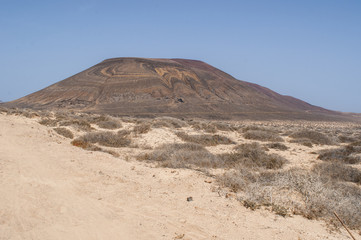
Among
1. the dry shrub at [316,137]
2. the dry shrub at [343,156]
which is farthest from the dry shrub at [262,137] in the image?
the dry shrub at [343,156]

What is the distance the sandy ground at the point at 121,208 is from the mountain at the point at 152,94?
45.8m

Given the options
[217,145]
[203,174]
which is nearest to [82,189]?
[203,174]

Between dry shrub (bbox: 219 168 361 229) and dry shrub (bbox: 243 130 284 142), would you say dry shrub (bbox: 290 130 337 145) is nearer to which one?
dry shrub (bbox: 243 130 284 142)

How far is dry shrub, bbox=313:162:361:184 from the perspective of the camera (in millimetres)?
8242

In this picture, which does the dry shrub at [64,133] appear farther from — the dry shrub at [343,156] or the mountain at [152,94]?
the mountain at [152,94]

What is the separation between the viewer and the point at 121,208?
482 cm

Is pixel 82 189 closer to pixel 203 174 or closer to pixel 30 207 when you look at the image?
pixel 30 207

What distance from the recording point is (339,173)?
8477 millimetres

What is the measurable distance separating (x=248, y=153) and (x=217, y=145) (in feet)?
12.3

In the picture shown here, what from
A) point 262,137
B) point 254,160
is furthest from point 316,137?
point 254,160

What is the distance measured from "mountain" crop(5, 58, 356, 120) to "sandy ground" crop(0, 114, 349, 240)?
4583 cm

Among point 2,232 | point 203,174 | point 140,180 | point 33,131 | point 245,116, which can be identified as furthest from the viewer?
point 245,116

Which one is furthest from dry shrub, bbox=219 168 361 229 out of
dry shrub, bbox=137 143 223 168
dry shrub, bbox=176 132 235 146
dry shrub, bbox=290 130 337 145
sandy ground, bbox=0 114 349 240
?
dry shrub, bbox=290 130 337 145

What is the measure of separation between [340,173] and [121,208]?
6716 millimetres
